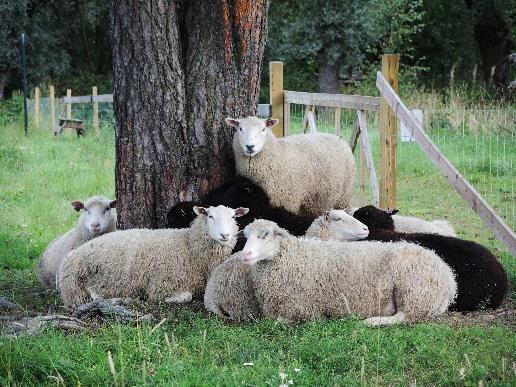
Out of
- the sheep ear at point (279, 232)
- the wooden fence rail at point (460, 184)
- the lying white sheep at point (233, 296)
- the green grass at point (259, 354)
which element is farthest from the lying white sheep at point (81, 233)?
the wooden fence rail at point (460, 184)

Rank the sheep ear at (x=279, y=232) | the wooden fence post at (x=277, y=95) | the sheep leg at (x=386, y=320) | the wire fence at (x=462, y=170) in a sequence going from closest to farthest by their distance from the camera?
the sheep leg at (x=386, y=320)
the sheep ear at (x=279, y=232)
the wire fence at (x=462, y=170)
the wooden fence post at (x=277, y=95)

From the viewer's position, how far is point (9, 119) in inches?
997

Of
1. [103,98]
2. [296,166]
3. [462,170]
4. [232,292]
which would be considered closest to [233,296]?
[232,292]

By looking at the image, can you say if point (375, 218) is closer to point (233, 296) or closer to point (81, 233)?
point (233, 296)

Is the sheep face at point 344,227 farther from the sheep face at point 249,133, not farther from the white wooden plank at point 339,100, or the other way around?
the white wooden plank at point 339,100

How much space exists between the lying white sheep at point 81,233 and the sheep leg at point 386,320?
3273 mm

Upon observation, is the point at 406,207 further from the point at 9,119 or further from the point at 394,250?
the point at 9,119

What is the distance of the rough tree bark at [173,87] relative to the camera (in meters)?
7.99

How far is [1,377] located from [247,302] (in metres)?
2.39

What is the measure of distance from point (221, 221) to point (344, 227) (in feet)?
3.67

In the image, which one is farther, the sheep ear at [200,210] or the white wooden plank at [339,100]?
the white wooden plank at [339,100]

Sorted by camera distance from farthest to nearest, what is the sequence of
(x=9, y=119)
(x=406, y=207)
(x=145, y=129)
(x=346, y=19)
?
(x=346, y=19) < (x=9, y=119) < (x=406, y=207) < (x=145, y=129)

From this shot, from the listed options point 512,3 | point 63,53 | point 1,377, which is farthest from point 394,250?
point 63,53

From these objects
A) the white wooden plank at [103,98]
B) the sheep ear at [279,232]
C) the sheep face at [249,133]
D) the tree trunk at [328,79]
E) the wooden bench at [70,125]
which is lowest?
the sheep ear at [279,232]
